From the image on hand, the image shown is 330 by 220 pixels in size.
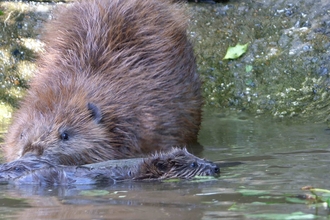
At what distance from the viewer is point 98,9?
566 cm

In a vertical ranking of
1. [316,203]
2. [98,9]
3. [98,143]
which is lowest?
[316,203]

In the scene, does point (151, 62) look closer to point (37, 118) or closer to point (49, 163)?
point (37, 118)

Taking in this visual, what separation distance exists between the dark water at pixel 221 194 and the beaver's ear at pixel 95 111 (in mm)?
842

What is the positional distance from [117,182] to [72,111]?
0.95 metres

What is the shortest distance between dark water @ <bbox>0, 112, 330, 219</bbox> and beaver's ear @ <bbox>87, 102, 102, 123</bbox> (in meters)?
0.84

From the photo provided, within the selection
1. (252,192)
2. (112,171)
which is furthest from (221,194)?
(112,171)

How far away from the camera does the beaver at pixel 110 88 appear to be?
16.1 feet

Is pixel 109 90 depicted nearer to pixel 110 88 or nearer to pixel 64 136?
pixel 110 88

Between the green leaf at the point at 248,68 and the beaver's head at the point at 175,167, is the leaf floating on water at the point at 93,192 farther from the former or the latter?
the green leaf at the point at 248,68

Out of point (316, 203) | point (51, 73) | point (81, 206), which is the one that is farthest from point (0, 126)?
point (316, 203)

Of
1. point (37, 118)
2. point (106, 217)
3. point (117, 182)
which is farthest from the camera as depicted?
point (37, 118)

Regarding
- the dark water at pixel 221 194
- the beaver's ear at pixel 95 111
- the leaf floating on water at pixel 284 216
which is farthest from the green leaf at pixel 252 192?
the beaver's ear at pixel 95 111

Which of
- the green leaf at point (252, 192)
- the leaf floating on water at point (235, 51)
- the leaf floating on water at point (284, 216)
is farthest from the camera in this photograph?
the leaf floating on water at point (235, 51)

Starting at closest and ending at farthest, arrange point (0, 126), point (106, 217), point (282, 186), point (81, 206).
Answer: point (106, 217) → point (81, 206) → point (282, 186) → point (0, 126)
